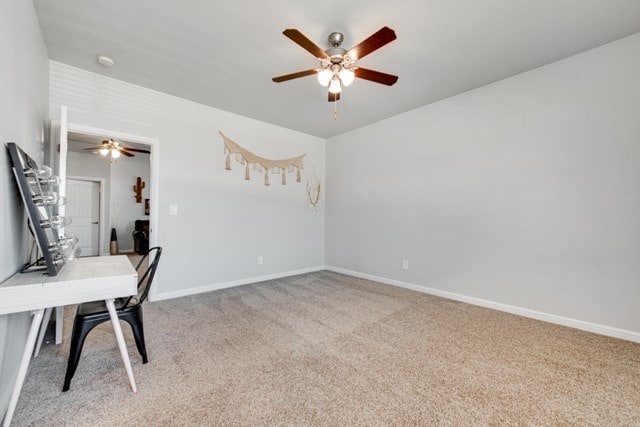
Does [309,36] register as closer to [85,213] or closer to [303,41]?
[303,41]

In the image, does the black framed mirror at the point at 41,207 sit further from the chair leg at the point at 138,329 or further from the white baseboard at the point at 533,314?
the white baseboard at the point at 533,314

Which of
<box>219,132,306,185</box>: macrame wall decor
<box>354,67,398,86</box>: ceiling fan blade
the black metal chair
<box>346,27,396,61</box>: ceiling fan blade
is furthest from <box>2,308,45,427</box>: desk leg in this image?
<box>219,132,306,185</box>: macrame wall decor

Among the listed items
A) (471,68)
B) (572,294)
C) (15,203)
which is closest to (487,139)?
(471,68)

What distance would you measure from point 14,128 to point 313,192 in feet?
12.4

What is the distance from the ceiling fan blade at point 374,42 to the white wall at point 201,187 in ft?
8.09

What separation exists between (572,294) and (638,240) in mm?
675

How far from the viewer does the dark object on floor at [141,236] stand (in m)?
6.64

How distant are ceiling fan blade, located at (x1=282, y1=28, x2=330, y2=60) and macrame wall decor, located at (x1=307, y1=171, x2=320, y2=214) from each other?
2922 millimetres

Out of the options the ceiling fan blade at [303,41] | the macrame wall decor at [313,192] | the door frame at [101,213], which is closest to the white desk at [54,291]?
the ceiling fan blade at [303,41]

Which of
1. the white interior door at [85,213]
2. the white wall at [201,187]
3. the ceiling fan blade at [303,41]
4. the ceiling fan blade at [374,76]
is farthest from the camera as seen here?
the white interior door at [85,213]

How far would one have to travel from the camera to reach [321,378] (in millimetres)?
1719

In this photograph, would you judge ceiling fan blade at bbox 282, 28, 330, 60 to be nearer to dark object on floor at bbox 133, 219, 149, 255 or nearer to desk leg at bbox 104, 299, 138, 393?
desk leg at bbox 104, 299, 138, 393

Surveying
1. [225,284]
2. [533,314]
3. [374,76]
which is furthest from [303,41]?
[533,314]

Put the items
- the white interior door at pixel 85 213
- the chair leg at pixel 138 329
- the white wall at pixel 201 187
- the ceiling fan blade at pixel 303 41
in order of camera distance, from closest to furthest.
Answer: the ceiling fan blade at pixel 303 41
the chair leg at pixel 138 329
the white wall at pixel 201 187
the white interior door at pixel 85 213
